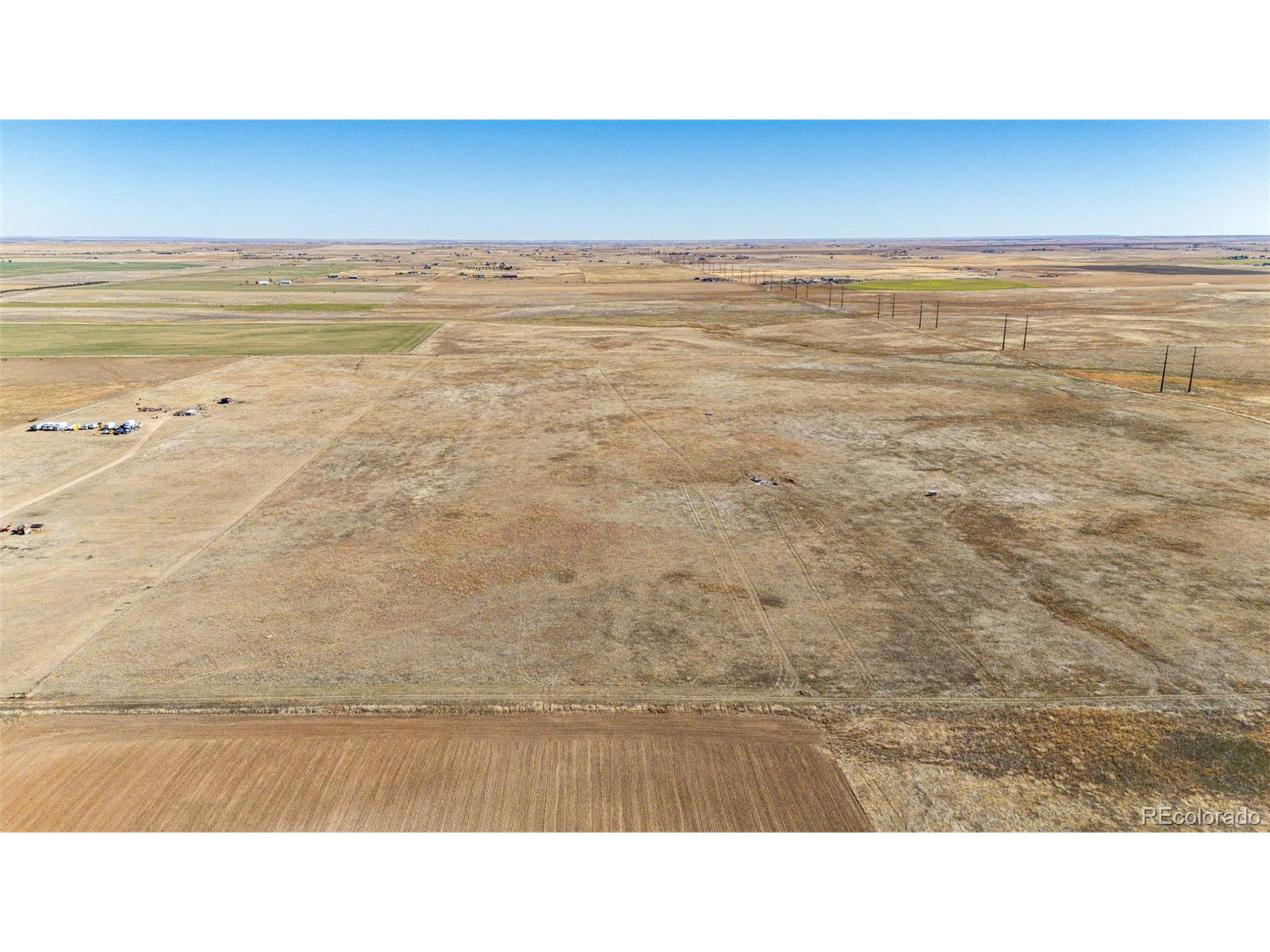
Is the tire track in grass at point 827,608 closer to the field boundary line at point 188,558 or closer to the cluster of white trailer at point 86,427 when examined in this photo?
the field boundary line at point 188,558

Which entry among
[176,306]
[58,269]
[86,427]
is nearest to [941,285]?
[176,306]

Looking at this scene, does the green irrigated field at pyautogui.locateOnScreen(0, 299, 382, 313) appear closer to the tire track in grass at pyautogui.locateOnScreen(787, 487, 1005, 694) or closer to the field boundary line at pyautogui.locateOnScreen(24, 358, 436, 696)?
the field boundary line at pyautogui.locateOnScreen(24, 358, 436, 696)

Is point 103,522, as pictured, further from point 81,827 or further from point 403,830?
point 403,830

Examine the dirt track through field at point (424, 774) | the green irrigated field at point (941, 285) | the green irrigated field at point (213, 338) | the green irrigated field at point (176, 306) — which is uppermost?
the green irrigated field at point (941, 285)

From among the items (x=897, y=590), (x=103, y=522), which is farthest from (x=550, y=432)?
(x=897, y=590)

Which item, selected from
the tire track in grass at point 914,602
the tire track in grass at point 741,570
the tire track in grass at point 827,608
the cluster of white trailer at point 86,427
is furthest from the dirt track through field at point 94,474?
the tire track in grass at point 914,602
